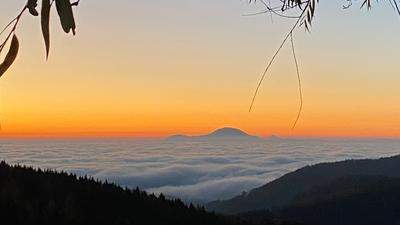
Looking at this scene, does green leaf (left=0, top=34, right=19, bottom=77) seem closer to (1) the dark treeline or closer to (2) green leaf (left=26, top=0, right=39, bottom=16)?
(2) green leaf (left=26, top=0, right=39, bottom=16)

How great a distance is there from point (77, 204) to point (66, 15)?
1147cm

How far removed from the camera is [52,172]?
16.8 m

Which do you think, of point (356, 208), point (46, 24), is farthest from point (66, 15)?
point (356, 208)

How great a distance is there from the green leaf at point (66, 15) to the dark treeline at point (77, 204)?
8.36 metres

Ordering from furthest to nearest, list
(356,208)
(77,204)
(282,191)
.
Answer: (282,191), (356,208), (77,204)

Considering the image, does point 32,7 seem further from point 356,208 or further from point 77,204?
point 356,208

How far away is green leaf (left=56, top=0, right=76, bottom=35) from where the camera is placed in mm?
1592

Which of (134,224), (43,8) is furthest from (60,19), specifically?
(134,224)

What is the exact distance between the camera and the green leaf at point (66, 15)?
62.7 inches

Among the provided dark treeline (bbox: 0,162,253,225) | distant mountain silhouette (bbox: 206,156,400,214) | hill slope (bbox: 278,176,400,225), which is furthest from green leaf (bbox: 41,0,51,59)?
distant mountain silhouette (bbox: 206,156,400,214)

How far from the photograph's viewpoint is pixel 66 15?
1.62 meters

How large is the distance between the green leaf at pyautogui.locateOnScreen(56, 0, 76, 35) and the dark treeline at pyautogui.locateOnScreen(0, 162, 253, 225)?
8365 mm

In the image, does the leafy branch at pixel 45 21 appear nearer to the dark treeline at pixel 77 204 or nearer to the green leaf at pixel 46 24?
the green leaf at pixel 46 24

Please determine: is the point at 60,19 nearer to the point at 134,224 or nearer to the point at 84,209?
the point at 84,209
